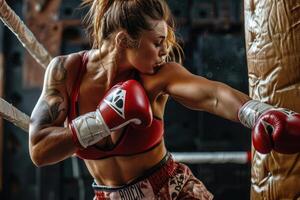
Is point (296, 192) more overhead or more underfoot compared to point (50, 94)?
more underfoot

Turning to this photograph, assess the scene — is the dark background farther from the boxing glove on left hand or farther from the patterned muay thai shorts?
the boxing glove on left hand

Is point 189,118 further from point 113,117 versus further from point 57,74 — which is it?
point 113,117

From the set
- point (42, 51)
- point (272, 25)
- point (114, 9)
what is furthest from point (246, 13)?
point (42, 51)

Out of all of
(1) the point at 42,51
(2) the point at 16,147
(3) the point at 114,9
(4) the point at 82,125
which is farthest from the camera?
(2) the point at 16,147

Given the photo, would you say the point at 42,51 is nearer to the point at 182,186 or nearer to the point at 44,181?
the point at 182,186

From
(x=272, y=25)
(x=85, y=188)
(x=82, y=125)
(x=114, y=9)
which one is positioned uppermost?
(x=114, y=9)

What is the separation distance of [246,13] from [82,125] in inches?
24.5

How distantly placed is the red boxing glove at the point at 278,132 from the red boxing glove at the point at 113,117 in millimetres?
315

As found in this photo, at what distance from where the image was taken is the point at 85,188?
3.28m

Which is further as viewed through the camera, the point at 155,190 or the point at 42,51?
the point at 42,51

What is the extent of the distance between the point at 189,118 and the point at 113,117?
6.92 feet

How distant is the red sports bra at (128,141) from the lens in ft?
4.69

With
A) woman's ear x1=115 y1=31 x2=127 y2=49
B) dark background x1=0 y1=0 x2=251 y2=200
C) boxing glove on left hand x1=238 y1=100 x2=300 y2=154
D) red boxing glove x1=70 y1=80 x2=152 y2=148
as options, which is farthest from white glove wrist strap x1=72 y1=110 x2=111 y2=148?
dark background x1=0 y1=0 x2=251 y2=200

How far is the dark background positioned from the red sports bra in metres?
1.77
